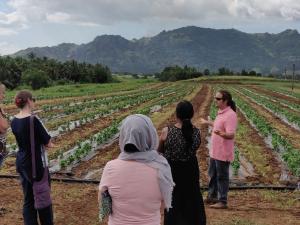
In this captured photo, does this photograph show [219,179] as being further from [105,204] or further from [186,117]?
[105,204]

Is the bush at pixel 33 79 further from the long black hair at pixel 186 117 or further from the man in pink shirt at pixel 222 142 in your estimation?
the long black hair at pixel 186 117

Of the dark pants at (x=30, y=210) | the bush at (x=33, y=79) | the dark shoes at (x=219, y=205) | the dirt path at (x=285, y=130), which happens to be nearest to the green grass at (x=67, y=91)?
the bush at (x=33, y=79)

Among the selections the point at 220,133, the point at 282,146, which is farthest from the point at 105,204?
the point at 282,146

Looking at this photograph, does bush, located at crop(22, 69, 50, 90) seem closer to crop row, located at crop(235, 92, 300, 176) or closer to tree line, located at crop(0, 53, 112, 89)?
tree line, located at crop(0, 53, 112, 89)

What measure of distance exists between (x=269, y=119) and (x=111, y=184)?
61.8 ft

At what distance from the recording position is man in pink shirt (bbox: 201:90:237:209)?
258 inches

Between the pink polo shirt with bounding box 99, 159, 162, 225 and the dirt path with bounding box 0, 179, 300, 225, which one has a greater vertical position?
the pink polo shirt with bounding box 99, 159, 162, 225

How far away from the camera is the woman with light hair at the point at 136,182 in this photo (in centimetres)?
329

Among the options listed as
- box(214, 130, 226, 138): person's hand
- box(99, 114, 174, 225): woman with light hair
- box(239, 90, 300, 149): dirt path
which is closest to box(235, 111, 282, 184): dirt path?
box(239, 90, 300, 149): dirt path

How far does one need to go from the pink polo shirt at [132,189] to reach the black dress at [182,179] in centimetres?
165

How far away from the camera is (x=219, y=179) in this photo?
271 inches

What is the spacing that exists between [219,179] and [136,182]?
375cm

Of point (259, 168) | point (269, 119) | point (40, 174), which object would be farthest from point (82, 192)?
point (269, 119)

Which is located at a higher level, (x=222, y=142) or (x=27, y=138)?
(x=27, y=138)
